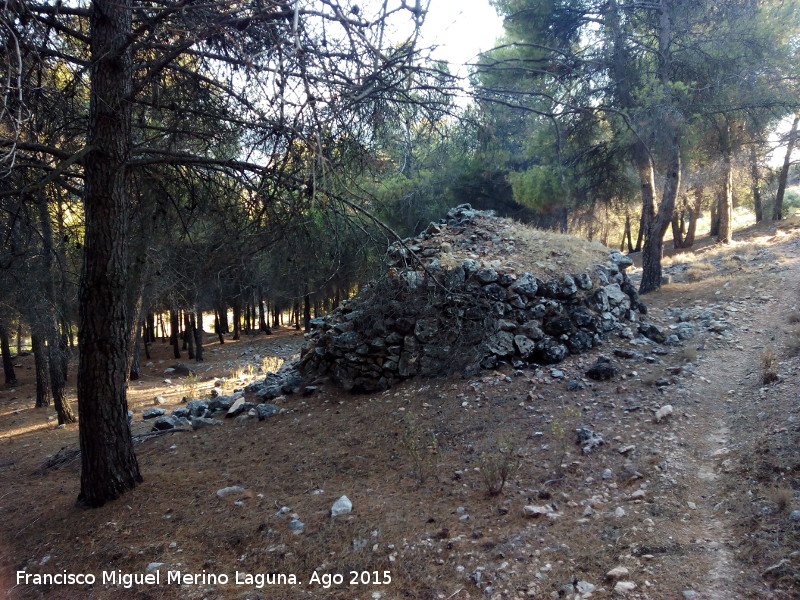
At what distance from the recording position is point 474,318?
25.5 ft

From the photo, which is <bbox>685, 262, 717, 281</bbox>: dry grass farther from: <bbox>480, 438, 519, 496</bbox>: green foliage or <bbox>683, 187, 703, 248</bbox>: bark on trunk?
<bbox>480, 438, 519, 496</bbox>: green foliage

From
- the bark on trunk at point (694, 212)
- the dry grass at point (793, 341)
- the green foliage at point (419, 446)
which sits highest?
the bark on trunk at point (694, 212)

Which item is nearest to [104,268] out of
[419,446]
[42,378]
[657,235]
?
[419,446]

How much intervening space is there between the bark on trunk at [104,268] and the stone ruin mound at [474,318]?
345 centimetres

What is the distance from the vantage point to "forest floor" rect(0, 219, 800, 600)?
3.43 meters

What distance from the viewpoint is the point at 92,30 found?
4703 mm

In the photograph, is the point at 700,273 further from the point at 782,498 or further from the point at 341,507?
the point at 341,507

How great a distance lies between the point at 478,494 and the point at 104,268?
4.13 meters

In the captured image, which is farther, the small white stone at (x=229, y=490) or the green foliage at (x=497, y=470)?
the small white stone at (x=229, y=490)

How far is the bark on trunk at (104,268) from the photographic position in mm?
4680

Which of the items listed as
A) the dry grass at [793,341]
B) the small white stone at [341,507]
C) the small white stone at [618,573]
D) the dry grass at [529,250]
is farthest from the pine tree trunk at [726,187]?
the small white stone at [341,507]

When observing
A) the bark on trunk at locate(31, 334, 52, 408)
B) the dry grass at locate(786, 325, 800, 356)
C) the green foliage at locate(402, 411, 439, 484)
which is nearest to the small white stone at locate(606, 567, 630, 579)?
the green foliage at locate(402, 411, 439, 484)

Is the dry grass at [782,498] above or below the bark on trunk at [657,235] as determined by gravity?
below

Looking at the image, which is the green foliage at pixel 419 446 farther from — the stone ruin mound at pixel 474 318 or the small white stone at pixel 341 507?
the stone ruin mound at pixel 474 318
